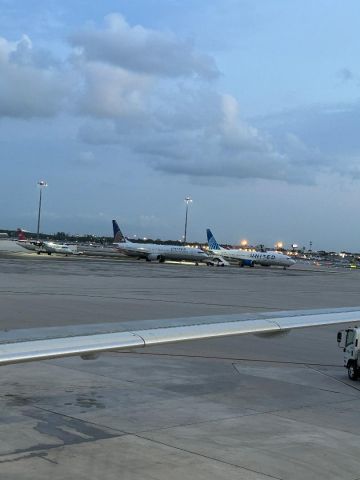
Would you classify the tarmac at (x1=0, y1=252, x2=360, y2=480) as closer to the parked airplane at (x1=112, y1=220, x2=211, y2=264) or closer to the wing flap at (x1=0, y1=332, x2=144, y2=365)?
the wing flap at (x1=0, y1=332, x2=144, y2=365)


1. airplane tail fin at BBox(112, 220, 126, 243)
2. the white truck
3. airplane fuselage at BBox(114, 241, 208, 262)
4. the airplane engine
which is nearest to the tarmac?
the white truck

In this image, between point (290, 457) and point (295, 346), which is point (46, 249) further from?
point (290, 457)

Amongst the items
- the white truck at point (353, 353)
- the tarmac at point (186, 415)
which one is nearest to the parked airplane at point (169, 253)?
the tarmac at point (186, 415)

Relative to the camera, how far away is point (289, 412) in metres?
9.85

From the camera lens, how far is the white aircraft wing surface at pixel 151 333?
532cm

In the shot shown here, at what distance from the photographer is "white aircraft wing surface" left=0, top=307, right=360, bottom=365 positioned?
17.5 ft

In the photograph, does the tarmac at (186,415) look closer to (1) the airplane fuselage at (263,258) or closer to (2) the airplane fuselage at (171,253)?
(2) the airplane fuselage at (171,253)

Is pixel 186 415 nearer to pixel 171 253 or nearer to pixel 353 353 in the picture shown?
pixel 353 353

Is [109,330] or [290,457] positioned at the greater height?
[109,330]

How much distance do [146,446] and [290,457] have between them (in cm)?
183

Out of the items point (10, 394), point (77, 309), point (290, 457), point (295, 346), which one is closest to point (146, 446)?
point (290, 457)

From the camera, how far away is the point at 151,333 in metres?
6.19

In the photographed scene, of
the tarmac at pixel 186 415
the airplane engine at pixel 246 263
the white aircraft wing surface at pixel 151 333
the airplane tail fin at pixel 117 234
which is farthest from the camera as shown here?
the airplane tail fin at pixel 117 234

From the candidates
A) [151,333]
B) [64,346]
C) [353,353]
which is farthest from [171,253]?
[64,346]
